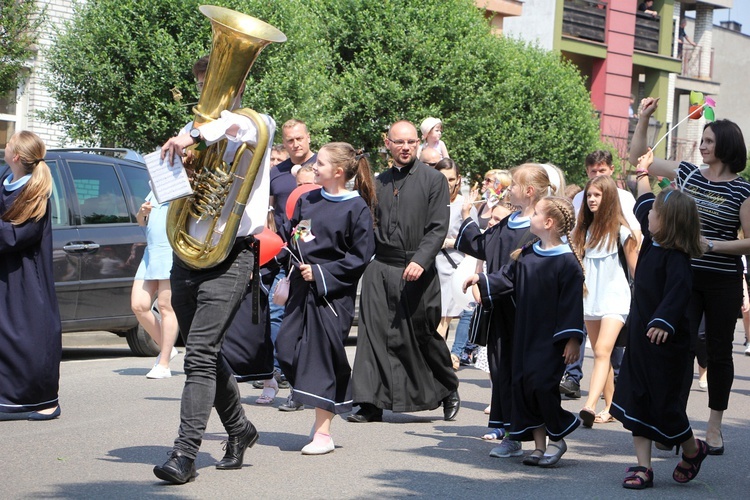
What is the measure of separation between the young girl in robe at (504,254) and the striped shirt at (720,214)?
95 centimetres

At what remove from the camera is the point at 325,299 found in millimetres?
7078

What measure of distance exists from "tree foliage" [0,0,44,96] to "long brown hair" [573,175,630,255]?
8.74m

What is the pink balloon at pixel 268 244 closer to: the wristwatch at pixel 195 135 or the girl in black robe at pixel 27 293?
the wristwatch at pixel 195 135

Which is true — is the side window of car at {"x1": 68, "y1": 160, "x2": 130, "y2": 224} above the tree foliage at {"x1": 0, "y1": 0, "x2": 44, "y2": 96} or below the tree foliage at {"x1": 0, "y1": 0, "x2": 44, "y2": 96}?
below

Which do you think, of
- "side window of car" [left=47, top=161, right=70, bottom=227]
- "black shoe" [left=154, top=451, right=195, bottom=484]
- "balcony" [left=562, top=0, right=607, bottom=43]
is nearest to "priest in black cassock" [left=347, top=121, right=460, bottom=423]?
"black shoe" [left=154, top=451, right=195, bottom=484]

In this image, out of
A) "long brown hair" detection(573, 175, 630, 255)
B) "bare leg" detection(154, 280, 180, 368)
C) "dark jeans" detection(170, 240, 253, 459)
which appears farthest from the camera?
"bare leg" detection(154, 280, 180, 368)

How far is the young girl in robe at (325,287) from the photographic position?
6.97 m

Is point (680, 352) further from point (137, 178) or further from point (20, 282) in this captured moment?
point (137, 178)

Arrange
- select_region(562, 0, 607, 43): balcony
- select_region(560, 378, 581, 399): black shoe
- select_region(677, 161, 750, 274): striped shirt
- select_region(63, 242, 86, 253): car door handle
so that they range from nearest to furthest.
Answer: select_region(677, 161, 750, 274): striped shirt → select_region(560, 378, 581, 399): black shoe → select_region(63, 242, 86, 253): car door handle → select_region(562, 0, 607, 43): balcony

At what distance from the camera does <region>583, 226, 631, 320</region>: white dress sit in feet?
28.6

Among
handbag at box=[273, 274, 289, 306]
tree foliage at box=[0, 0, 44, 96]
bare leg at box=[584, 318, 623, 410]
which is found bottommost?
bare leg at box=[584, 318, 623, 410]

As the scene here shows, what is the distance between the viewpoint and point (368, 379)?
26.4ft

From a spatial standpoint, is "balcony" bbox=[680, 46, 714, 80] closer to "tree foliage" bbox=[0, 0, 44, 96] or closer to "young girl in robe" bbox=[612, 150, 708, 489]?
Result: "tree foliage" bbox=[0, 0, 44, 96]

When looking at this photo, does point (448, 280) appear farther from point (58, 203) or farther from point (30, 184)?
point (30, 184)
